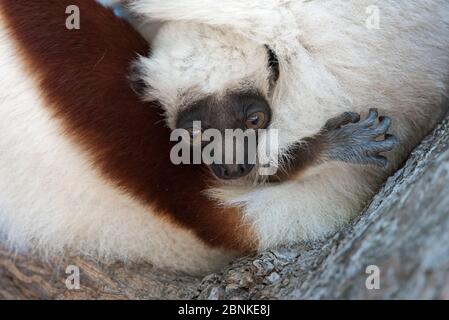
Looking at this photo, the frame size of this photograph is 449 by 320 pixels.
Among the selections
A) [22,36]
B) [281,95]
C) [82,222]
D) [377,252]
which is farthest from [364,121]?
[22,36]

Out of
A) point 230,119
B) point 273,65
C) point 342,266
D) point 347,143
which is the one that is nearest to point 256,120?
point 230,119

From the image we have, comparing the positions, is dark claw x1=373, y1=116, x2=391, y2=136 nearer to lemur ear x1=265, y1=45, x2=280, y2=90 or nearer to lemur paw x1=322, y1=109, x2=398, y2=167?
lemur paw x1=322, y1=109, x2=398, y2=167

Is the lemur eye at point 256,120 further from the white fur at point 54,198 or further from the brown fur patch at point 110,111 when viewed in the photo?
the white fur at point 54,198

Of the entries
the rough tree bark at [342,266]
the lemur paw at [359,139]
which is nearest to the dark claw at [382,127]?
the lemur paw at [359,139]

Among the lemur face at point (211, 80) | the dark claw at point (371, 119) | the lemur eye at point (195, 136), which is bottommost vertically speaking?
the lemur eye at point (195, 136)

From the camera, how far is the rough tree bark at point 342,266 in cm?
160

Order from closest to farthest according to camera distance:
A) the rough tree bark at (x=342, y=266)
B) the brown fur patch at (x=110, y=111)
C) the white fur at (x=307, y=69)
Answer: the rough tree bark at (x=342, y=266) → the brown fur patch at (x=110, y=111) → the white fur at (x=307, y=69)

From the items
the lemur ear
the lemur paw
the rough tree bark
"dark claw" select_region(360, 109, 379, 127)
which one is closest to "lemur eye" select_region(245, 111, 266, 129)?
the lemur ear

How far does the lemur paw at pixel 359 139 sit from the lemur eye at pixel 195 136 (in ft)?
1.69

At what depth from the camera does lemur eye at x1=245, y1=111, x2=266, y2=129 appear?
247 cm

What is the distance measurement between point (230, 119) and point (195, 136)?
0.53ft

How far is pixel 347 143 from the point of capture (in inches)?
95.1

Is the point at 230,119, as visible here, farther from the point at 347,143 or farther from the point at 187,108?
the point at 347,143

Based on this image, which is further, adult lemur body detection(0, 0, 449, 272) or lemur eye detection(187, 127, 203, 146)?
lemur eye detection(187, 127, 203, 146)
